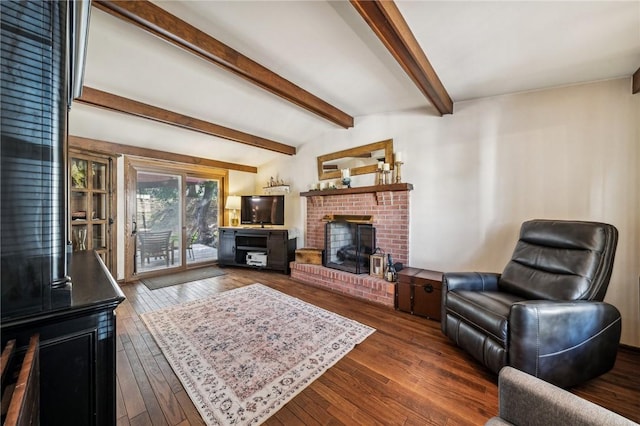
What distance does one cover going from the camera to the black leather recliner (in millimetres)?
1532

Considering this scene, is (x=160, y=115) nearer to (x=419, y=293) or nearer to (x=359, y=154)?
(x=359, y=154)

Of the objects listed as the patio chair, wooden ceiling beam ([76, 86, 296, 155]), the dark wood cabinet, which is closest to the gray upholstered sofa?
the dark wood cabinet

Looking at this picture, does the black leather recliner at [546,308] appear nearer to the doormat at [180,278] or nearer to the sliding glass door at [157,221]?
the doormat at [180,278]

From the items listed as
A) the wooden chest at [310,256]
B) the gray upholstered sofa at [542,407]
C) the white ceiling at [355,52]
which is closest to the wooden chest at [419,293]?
the wooden chest at [310,256]

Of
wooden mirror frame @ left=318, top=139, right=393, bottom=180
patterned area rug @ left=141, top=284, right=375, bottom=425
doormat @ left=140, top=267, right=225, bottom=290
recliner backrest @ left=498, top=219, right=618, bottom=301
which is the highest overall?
wooden mirror frame @ left=318, top=139, right=393, bottom=180

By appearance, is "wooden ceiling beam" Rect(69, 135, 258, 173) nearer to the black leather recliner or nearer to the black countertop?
the black countertop

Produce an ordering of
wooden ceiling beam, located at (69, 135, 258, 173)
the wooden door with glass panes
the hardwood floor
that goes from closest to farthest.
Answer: the hardwood floor < the wooden door with glass panes < wooden ceiling beam, located at (69, 135, 258, 173)

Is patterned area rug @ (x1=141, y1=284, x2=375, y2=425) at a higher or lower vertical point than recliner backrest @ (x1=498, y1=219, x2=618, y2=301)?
lower

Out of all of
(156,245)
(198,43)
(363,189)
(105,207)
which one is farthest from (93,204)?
(363,189)

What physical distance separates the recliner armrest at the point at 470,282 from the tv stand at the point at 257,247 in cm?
299

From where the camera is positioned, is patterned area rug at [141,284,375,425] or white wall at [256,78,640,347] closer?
patterned area rug at [141,284,375,425]

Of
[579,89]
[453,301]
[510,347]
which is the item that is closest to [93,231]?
[453,301]

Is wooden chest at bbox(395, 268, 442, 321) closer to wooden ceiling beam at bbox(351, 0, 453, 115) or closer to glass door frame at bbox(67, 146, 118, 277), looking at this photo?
wooden ceiling beam at bbox(351, 0, 453, 115)

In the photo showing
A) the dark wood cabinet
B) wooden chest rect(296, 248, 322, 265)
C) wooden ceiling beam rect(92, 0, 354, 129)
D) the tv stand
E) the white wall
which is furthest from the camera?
the tv stand
